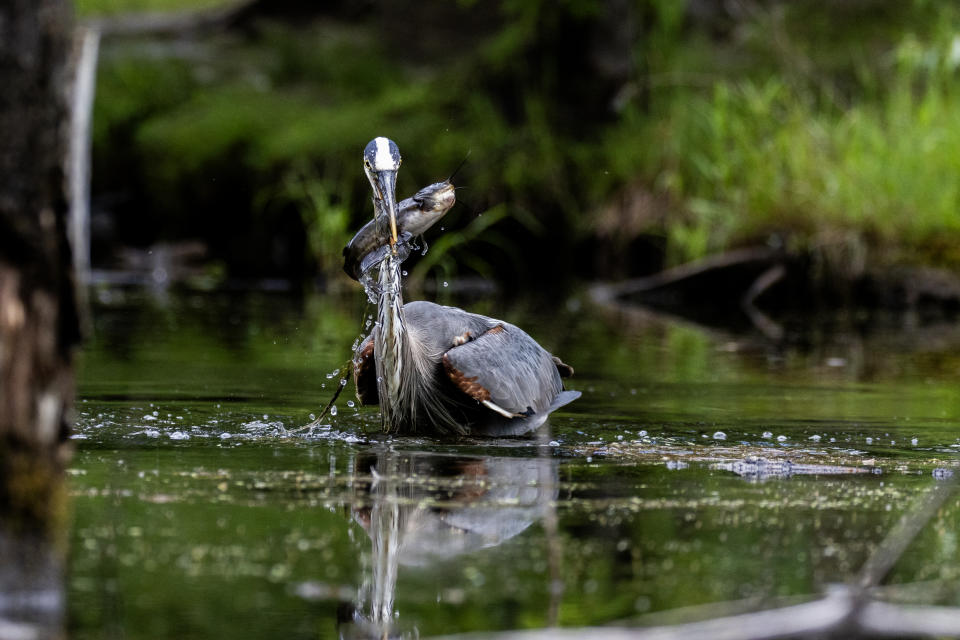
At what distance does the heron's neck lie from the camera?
5.75 metres

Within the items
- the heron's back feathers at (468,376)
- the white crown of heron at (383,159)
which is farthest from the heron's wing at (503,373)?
the white crown of heron at (383,159)

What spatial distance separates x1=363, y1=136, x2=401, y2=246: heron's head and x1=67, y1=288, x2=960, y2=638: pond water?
830mm

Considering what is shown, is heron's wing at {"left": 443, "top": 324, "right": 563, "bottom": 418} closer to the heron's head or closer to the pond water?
the pond water

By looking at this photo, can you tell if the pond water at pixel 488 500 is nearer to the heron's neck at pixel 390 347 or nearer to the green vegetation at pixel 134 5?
the heron's neck at pixel 390 347

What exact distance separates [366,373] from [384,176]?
42.2 inches

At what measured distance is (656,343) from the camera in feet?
31.5

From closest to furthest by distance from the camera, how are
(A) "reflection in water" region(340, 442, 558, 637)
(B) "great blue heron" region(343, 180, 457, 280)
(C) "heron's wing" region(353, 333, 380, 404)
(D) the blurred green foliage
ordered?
(A) "reflection in water" region(340, 442, 558, 637) → (B) "great blue heron" region(343, 180, 457, 280) → (C) "heron's wing" region(353, 333, 380, 404) → (D) the blurred green foliage

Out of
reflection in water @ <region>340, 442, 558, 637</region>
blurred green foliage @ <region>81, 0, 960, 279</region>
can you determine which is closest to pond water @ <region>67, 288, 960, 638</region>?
reflection in water @ <region>340, 442, 558, 637</region>

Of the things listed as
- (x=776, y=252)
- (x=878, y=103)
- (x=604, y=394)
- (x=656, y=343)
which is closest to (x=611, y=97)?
(x=878, y=103)

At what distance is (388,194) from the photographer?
544cm

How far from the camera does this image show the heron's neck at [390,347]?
5754 millimetres

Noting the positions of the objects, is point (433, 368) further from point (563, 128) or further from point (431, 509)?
point (563, 128)

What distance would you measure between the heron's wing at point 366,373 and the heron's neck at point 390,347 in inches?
8.9

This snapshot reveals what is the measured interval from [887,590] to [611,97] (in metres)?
13.0
